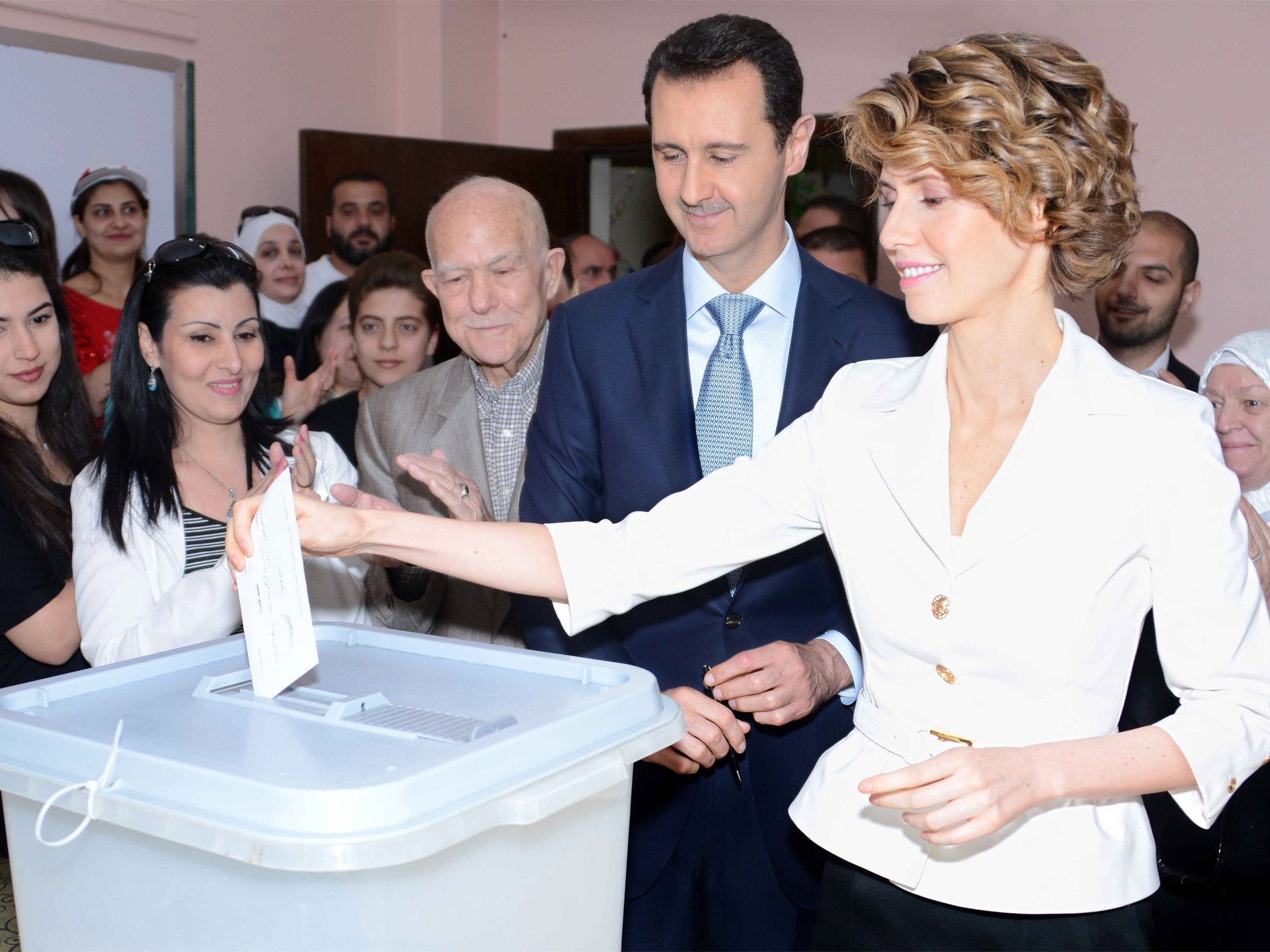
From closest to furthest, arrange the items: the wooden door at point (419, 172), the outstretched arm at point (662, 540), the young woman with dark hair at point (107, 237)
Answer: the outstretched arm at point (662, 540)
the young woman with dark hair at point (107, 237)
the wooden door at point (419, 172)

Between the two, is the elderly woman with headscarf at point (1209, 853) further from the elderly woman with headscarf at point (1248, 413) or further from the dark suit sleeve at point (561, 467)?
the dark suit sleeve at point (561, 467)

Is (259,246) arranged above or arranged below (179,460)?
above

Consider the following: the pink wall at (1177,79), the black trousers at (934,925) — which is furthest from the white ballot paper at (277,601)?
the pink wall at (1177,79)

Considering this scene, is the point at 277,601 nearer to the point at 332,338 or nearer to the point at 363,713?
the point at 363,713

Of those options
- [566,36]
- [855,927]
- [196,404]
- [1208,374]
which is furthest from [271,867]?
[566,36]

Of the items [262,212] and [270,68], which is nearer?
[262,212]

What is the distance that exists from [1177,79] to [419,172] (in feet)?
11.8

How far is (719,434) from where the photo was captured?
167cm

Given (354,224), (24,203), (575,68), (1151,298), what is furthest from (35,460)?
(575,68)

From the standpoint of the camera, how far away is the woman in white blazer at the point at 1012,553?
1022 millimetres

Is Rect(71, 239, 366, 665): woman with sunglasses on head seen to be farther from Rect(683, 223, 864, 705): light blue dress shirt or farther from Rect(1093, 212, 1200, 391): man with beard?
Rect(1093, 212, 1200, 391): man with beard

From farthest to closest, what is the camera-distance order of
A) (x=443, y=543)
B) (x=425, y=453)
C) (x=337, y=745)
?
(x=425, y=453)
(x=443, y=543)
(x=337, y=745)

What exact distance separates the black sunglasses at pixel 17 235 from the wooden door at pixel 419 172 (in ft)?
11.0

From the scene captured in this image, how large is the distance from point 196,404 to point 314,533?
3.33 feet
